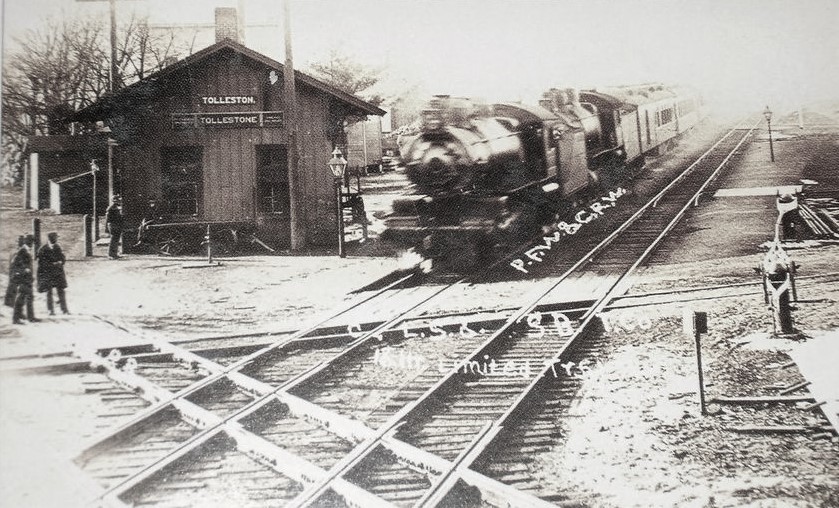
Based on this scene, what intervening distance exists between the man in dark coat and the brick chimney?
1.38 metres

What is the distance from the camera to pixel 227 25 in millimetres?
2959

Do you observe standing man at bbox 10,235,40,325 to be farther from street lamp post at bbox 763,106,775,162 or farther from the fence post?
street lamp post at bbox 763,106,775,162

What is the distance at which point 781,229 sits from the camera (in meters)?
2.97

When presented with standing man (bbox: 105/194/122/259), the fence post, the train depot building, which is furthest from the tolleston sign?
the fence post

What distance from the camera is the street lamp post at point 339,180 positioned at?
124 inches

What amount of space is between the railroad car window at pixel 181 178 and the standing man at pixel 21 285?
0.72 metres

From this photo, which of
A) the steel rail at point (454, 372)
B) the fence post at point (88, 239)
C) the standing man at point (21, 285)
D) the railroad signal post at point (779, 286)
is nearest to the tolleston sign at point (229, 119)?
the fence post at point (88, 239)

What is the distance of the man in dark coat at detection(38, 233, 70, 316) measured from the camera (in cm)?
265

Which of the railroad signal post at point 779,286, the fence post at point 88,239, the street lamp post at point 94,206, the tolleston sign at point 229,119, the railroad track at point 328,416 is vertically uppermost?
the tolleston sign at point 229,119

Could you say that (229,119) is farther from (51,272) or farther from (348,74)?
(51,272)

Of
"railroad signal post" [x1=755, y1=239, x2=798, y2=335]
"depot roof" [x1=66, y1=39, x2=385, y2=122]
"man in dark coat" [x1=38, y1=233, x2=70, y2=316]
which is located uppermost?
"depot roof" [x1=66, y1=39, x2=385, y2=122]

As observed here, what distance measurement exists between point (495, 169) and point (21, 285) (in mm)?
2748

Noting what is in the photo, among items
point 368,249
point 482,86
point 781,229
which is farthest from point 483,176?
point 781,229

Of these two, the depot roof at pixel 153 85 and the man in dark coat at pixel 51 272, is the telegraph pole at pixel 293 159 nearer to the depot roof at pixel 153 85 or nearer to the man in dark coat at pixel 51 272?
the depot roof at pixel 153 85
